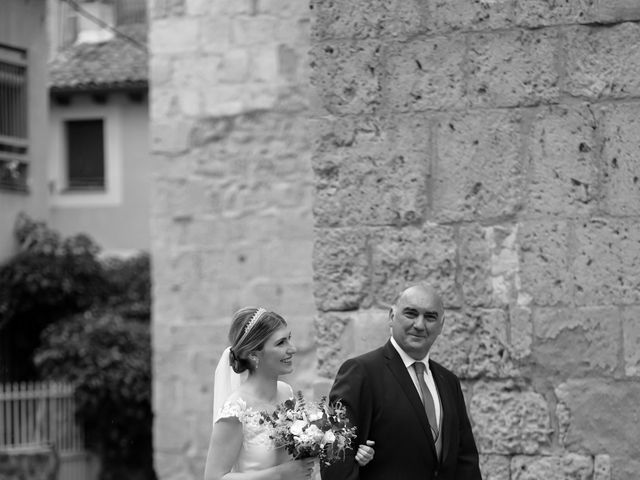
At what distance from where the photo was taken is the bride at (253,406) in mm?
5336

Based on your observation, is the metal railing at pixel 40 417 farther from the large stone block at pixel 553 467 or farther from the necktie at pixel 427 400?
the necktie at pixel 427 400

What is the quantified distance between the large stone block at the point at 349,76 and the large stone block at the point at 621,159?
0.98 m

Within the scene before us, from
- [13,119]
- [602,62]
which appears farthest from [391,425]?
[13,119]

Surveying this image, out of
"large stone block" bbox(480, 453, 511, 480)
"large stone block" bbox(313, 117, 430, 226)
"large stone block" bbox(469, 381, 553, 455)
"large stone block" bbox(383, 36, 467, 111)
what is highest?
"large stone block" bbox(383, 36, 467, 111)

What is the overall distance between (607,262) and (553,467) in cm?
86

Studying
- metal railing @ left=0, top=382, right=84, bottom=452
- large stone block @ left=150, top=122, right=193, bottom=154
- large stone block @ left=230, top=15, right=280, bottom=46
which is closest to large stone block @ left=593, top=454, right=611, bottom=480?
large stone block @ left=230, top=15, right=280, bottom=46

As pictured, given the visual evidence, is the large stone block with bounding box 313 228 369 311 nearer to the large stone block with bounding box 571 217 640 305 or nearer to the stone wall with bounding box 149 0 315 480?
the large stone block with bounding box 571 217 640 305

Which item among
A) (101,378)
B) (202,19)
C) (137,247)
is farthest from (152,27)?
(137,247)

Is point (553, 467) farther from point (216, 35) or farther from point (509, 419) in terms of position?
point (216, 35)

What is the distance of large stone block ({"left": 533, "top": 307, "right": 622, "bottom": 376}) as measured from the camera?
638 centimetres

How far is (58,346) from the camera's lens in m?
19.1

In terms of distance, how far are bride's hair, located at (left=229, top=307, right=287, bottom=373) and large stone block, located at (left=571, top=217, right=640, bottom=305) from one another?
1.49 m

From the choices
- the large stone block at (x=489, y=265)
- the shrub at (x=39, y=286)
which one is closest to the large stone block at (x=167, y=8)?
the large stone block at (x=489, y=265)

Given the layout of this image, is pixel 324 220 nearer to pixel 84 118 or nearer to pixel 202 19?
pixel 202 19
